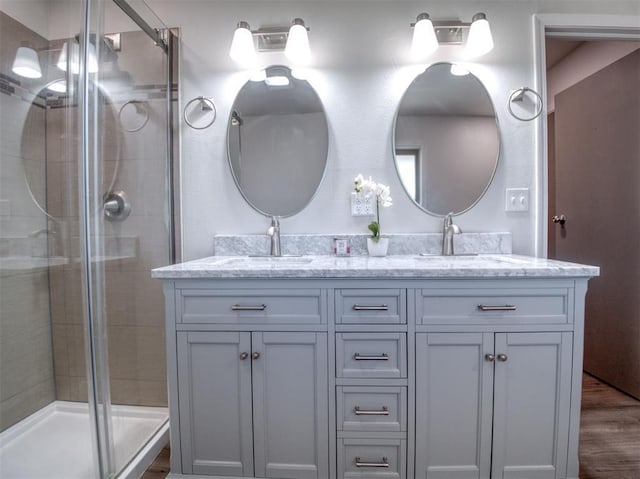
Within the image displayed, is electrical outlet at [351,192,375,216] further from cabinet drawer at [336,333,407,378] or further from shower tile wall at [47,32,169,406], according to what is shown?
shower tile wall at [47,32,169,406]

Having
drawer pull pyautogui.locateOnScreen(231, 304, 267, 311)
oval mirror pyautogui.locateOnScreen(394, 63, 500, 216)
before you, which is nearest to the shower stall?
drawer pull pyautogui.locateOnScreen(231, 304, 267, 311)

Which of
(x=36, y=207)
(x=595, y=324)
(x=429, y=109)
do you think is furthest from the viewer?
(x=595, y=324)

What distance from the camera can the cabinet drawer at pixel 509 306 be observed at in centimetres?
111

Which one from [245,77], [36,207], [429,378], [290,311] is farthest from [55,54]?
[429,378]

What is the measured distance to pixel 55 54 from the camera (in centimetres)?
138

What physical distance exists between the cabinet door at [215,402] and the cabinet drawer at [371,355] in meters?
0.34

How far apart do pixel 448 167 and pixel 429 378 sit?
1.04m

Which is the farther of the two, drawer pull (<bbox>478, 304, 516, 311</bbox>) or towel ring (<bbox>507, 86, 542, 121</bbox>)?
towel ring (<bbox>507, 86, 542, 121</bbox>)

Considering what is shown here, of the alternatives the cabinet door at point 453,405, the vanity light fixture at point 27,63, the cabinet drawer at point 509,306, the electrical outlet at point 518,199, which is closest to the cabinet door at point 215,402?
the cabinet door at point 453,405

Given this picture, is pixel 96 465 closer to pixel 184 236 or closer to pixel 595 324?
pixel 184 236

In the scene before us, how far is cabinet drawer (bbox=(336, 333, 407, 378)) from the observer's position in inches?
44.2

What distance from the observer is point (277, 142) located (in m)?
1.65

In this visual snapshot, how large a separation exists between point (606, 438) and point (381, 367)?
1.28m

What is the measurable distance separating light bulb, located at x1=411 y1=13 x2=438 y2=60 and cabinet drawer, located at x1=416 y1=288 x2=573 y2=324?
1217mm
